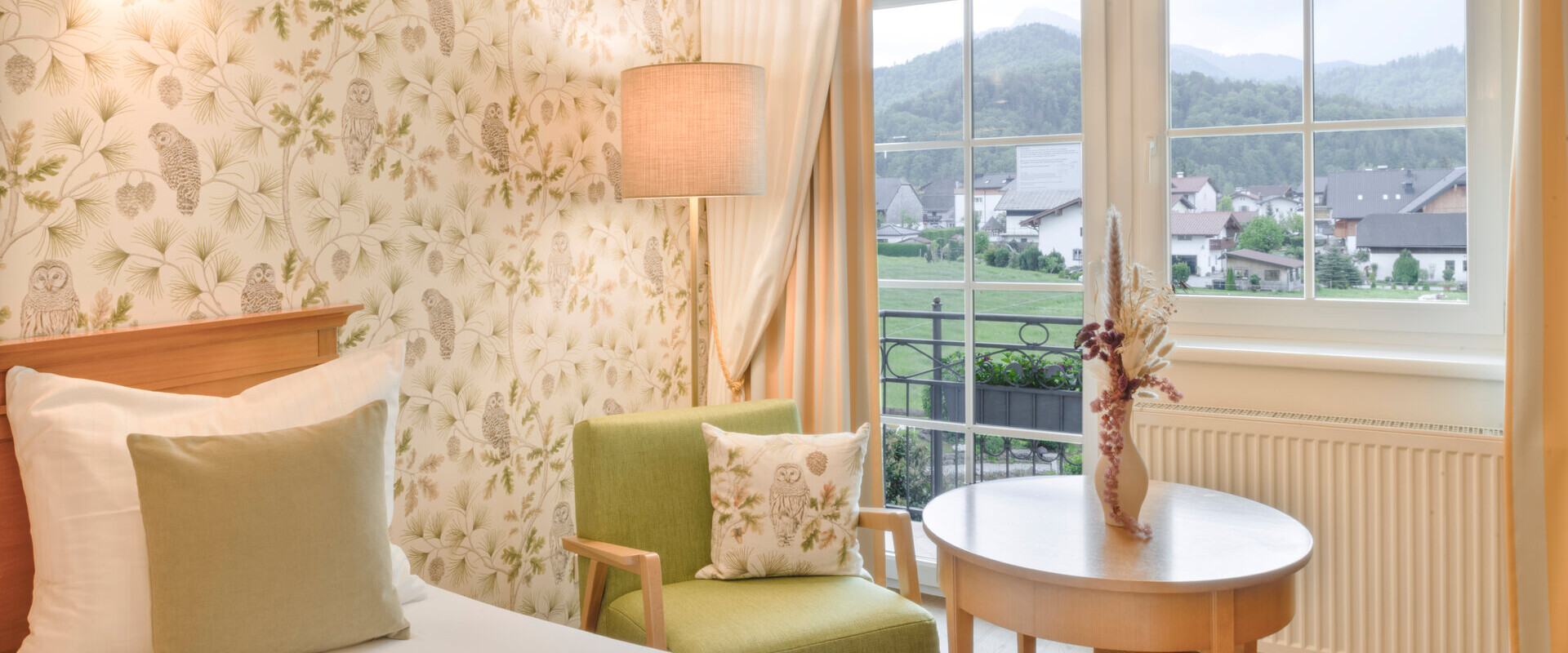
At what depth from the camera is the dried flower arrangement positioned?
6.60ft

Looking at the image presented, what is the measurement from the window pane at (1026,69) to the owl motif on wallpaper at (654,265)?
3.45 feet

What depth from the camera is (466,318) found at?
2.54m

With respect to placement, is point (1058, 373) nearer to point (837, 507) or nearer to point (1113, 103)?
point (1113, 103)

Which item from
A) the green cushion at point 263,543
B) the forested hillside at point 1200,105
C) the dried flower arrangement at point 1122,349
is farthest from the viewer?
the forested hillside at point 1200,105

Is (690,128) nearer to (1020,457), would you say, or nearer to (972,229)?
(972,229)

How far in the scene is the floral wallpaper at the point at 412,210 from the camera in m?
1.78

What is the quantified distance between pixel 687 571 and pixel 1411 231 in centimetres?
204

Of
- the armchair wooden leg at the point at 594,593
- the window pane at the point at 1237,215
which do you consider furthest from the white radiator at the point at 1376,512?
the armchair wooden leg at the point at 594,593

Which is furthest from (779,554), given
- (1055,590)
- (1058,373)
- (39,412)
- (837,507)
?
(39,412)

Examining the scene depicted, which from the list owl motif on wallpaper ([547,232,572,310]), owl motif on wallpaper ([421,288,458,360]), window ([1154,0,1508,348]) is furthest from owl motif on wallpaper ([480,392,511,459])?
window ([1154,0,1508,348])

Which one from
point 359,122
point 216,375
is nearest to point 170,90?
point 359,122

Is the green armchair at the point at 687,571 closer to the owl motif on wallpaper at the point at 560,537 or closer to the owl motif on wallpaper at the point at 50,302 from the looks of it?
the owl motif on wallpaper at the point at 560,537

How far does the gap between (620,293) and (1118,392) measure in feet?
5.10

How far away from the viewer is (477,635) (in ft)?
5.82
